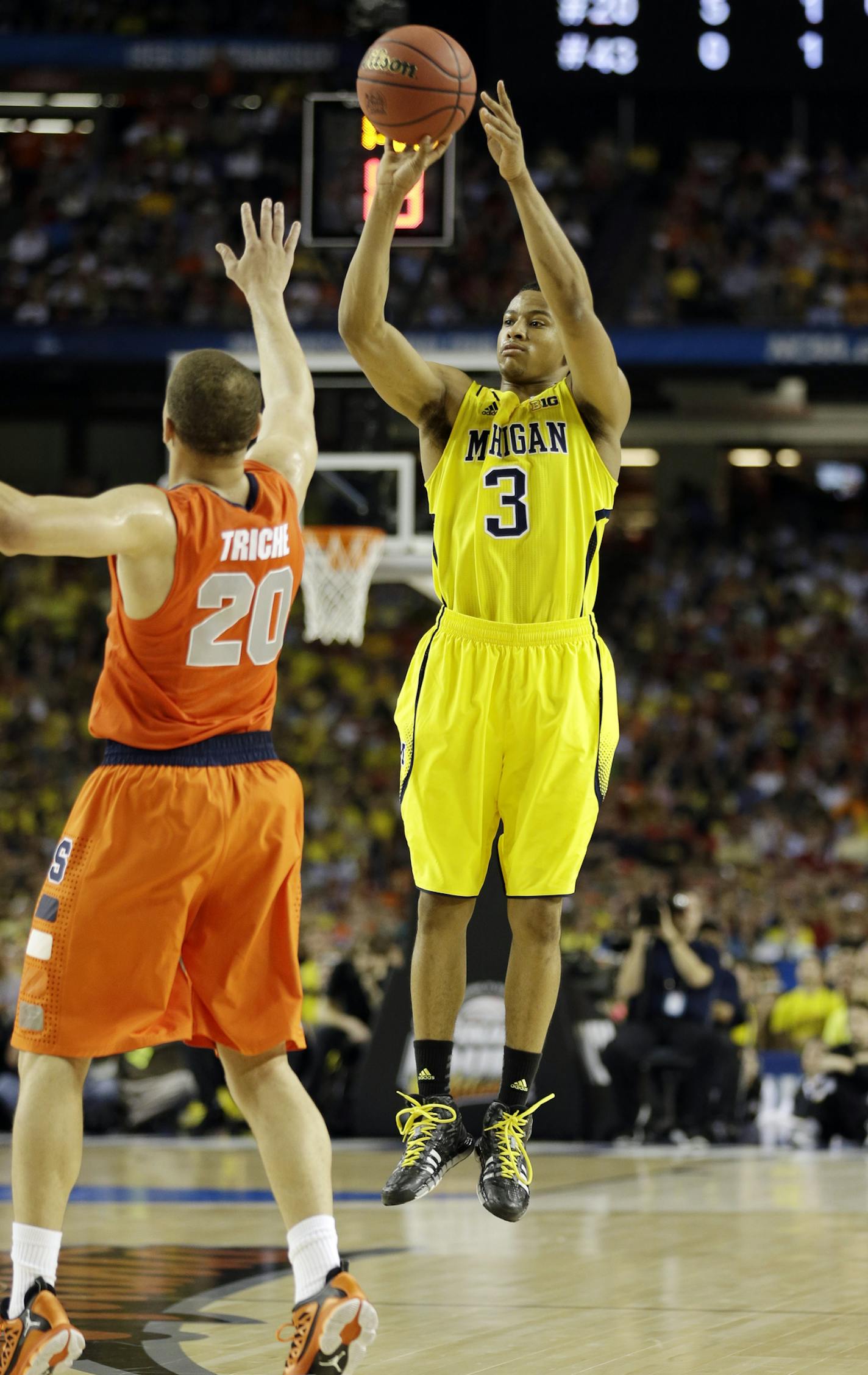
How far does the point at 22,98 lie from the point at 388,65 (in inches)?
904

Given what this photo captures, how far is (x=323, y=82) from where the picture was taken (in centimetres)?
2719

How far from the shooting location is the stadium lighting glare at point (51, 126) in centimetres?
2723

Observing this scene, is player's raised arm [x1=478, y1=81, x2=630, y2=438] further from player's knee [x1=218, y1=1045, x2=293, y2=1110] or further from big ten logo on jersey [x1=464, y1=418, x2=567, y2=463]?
player's knee [x1=218, y1=1045, x2=293, y2=1110]

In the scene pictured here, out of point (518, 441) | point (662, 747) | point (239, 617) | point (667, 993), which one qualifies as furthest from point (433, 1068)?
point (662, 747)

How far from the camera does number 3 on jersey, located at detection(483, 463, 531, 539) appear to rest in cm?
598

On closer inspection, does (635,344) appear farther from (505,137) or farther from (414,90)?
(505,137)

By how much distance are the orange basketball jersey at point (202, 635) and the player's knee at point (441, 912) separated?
1103mm

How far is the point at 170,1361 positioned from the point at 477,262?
1968cm

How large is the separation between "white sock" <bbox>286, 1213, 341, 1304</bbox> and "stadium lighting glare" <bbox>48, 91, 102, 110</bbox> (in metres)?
24.6

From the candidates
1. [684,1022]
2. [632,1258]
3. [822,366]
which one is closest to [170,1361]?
[632,1258]

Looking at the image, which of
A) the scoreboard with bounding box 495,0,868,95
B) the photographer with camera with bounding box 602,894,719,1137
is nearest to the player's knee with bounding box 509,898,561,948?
the photographer with camera with bounding box 602,894,719,1137

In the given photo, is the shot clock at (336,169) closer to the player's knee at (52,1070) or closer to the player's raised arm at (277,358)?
the player's raised arm at (277,358)

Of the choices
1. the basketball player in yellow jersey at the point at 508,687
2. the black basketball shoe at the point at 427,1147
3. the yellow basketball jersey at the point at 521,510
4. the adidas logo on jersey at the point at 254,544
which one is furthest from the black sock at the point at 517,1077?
the adidas logo on jersey at the point at 254,544

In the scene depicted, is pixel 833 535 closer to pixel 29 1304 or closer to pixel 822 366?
pixel 822 366
